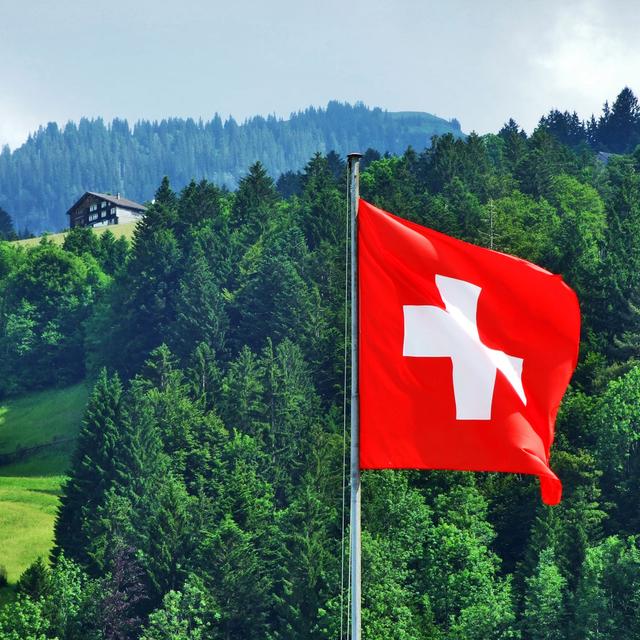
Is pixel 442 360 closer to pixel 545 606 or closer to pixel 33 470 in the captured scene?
pixel 545 606

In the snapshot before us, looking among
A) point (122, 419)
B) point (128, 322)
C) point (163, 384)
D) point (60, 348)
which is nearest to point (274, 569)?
point (122, 419)

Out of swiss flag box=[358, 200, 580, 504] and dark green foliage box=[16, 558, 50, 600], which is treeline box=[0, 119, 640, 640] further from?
swiss flag box=[358, 200, 580, 504]

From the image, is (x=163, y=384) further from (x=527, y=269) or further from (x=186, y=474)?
(x=527, y=269)

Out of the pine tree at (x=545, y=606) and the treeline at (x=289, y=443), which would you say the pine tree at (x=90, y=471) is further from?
the pine tree at (x=545, y=606)

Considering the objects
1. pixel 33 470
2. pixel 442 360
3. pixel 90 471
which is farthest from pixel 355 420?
pixel 33 470

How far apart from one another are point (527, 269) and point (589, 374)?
94680 millimetres

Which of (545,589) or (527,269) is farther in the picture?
(545,589)

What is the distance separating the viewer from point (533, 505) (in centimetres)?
9894

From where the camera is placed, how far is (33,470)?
137 m

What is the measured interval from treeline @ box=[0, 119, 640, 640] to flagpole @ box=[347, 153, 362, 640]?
65584 millimetres

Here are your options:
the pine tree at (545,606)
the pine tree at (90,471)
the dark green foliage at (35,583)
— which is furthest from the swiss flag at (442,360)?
the pine tree at (90,471)

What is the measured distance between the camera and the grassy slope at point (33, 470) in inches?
4393

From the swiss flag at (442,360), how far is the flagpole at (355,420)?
30 centimetres

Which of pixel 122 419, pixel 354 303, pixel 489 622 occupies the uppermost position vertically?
pixel 354 303
